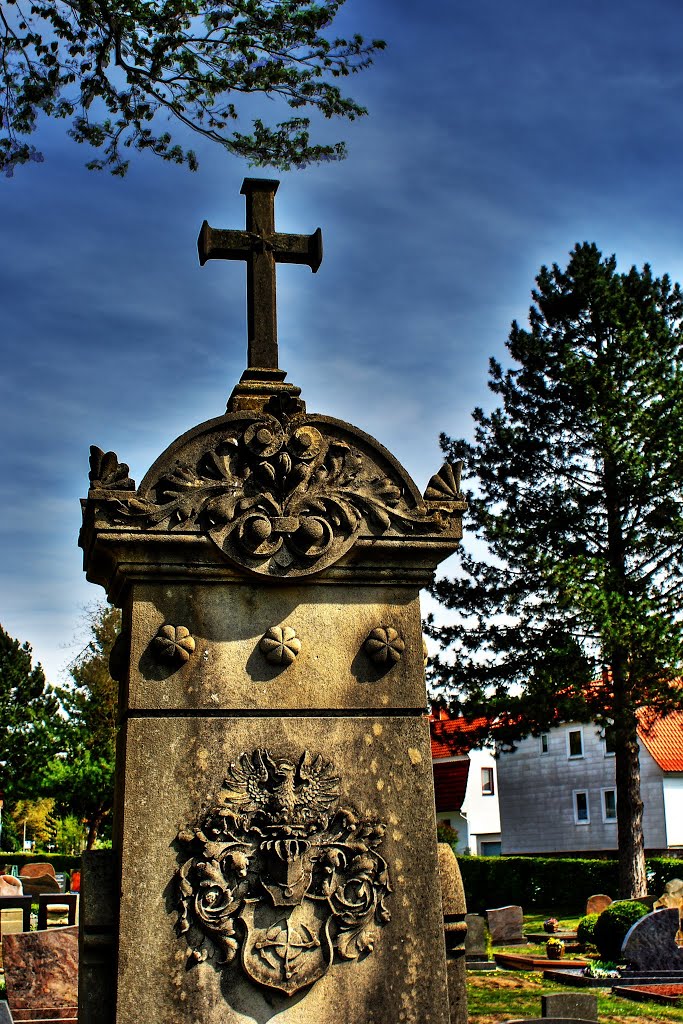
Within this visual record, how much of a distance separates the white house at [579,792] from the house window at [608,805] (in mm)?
38

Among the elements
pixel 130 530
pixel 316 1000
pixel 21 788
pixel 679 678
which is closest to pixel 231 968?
pixel 316 1000

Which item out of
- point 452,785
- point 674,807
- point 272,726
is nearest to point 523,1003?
point 272,726

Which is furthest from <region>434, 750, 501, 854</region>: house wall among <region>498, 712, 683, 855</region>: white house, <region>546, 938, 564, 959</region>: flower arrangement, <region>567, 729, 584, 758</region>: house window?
<region>546, 938, 564, 959</region>: flower arrangement

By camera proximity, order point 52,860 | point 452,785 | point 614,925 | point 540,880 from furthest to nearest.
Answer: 1. point 452,785
2. point 52,860
3. point 540,880
4. point 614,925

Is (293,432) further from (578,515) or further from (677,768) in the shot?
(677,768)

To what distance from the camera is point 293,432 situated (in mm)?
4984

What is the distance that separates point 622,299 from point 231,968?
25.8m

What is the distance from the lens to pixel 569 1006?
7.60 meters

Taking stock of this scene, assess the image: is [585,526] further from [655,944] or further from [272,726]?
[272,726]

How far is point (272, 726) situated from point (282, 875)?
611 millimetres

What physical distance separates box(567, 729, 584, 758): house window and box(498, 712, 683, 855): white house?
1.6 inches

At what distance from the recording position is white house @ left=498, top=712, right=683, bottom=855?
37.2m

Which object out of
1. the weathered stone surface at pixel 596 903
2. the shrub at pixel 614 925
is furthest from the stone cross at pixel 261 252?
the weathered stone surface at pixel 596 903

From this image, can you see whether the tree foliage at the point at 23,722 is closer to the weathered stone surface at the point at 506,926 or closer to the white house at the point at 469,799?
the white house at the point at 469,799
